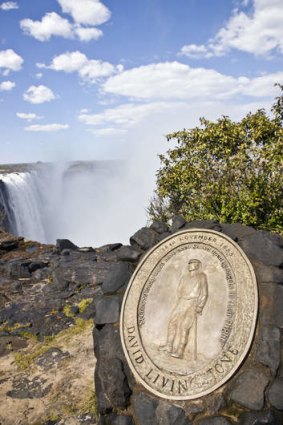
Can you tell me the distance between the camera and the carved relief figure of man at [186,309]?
413cm

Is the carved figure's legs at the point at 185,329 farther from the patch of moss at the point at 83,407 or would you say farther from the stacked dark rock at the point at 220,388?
the patch of moss at the point at 83,407

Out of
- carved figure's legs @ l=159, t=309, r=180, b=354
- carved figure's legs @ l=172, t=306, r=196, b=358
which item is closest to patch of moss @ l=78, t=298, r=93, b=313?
carved figure's legs @ l=159, t=309, r=180, b=354

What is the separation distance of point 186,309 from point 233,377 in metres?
0.83

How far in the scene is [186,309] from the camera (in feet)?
14.0

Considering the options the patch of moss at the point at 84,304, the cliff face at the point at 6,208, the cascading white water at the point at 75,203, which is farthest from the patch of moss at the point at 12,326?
the cascading white water at the point at 75,203

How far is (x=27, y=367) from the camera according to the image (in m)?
6.53

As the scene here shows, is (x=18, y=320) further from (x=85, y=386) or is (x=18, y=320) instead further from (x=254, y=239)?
(x=254, y=239)

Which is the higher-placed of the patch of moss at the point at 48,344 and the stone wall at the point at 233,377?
the stone wall at the point at 233,377

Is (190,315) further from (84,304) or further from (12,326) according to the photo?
(12,326)

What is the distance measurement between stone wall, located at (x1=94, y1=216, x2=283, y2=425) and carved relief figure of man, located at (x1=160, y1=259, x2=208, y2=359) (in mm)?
519

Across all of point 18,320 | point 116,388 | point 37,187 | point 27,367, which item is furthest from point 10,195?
point 116,388

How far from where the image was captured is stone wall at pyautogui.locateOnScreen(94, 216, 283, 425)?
11.8ft

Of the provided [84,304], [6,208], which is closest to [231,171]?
[84,304]

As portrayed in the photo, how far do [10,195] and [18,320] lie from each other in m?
28.1
